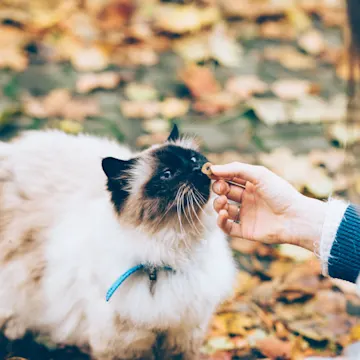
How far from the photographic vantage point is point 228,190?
2.02 m

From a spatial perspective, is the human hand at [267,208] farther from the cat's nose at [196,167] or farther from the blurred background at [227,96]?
the blurred background at [227,96]

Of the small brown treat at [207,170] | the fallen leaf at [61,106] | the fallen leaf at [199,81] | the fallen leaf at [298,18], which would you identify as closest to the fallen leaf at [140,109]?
the fallen leaf at [61,106]

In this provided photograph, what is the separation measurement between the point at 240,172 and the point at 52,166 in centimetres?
85

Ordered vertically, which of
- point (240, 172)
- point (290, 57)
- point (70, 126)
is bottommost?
point (70, 126)

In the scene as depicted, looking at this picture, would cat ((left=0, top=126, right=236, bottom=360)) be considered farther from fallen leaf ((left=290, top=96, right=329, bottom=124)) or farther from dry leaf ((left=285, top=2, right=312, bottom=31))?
dry leaf ((left=285, top=2, right=312, bottom=31))

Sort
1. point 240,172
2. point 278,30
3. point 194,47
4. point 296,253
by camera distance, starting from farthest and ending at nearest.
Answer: point 278,30, point 194,47, point 296,253, point 240,172

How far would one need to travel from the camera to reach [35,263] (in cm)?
220

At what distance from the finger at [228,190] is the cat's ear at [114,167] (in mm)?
341

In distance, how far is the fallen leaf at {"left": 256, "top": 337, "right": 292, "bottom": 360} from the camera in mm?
2346

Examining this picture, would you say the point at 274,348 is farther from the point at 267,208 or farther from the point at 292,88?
the point at 292,88

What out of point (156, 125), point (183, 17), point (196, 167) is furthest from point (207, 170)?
point (183, 17)

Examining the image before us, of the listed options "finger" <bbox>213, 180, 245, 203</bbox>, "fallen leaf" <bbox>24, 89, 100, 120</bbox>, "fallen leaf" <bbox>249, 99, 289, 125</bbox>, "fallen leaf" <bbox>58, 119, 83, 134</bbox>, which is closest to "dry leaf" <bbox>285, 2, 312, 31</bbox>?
"fallen leaf" <bbox>249, 99, 289, 125</bbox>

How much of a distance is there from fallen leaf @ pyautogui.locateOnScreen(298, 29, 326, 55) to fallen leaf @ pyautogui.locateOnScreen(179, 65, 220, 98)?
0.91 metres

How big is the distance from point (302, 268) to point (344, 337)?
1.46 feet
